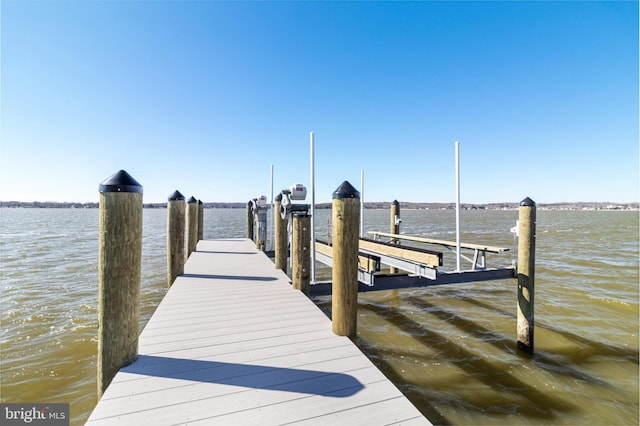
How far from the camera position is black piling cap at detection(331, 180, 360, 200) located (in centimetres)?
346

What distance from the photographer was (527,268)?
548cm

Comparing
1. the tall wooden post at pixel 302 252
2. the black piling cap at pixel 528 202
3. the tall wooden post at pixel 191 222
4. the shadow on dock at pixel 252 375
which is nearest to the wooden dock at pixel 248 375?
the shadow on dock at pixel 252 375

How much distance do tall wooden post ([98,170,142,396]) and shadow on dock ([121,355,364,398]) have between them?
19 centimetres

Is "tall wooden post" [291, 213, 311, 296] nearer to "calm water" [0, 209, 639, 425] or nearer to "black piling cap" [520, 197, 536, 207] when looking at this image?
"calm water" [0, 209, 639, 425]

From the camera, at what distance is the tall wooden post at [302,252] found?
16.4 ft

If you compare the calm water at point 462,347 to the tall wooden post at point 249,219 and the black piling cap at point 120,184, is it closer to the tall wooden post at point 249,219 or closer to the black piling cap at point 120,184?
the black piling cap at point 120,184

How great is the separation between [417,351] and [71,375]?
19.6 feet

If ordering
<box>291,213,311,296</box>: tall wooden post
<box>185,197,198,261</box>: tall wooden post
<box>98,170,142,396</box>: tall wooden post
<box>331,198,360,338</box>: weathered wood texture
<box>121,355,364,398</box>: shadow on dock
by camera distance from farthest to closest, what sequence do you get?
<box>185,197,198,261</box>: tall wooden post
<box>291,213,311,296</box>: tall wooden post
<box>331,198,360,338</box>: weathered wood texture
<box>98,170,142,396</box>: tall wooden post
<box>121,355,364,398</box>: shadow on dock

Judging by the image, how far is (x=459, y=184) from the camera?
6.02m

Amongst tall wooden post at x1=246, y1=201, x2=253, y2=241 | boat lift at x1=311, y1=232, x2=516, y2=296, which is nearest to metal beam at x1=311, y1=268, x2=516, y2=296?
boat lift at x1=311, y1=232, x2=516, y2=296

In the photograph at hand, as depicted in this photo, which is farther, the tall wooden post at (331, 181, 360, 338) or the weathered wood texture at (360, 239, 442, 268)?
the weathered wood texture at (360, 239, 442, 268)

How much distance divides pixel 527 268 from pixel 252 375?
5219 millimetres

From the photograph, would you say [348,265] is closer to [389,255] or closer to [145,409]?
[145,409]

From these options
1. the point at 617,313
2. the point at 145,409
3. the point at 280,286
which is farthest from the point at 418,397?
the point at 617,313
